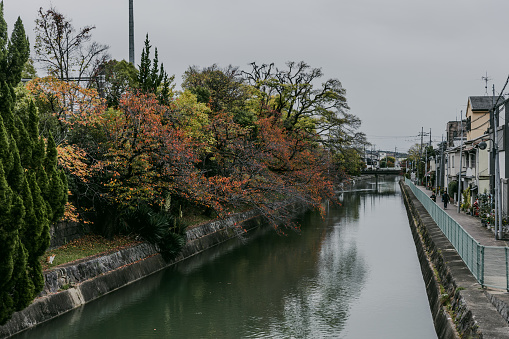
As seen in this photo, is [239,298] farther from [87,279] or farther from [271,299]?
[87,279]

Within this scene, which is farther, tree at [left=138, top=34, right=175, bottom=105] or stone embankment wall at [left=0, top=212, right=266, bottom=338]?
tree at [left=138, top=34, right=175, bottom=105]

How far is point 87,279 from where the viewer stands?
1830 centimetres

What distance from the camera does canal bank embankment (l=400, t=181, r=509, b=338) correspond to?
11047mm

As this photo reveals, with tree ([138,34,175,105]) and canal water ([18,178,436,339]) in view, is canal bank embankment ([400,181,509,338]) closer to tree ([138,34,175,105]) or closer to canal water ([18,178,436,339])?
canal water ([18,178,436,339])

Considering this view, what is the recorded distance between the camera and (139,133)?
69.7ft

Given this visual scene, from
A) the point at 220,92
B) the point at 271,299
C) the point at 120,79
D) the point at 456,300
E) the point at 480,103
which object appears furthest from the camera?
the point at 480,103

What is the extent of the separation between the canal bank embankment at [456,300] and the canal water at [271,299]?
837mm

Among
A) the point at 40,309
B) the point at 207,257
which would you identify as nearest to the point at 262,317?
the point at 40,309

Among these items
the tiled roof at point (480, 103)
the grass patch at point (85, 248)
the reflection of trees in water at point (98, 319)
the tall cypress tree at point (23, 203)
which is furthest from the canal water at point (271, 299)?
the tiled roof at point (480, 103)

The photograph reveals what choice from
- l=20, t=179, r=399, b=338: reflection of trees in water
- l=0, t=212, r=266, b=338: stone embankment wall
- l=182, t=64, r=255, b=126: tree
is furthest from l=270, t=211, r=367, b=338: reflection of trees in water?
l=182, t=64, r=255, b=126: tree

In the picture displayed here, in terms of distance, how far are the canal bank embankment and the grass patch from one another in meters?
12.0

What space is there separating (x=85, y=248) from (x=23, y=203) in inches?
347

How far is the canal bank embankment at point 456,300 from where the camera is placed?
11.0 m

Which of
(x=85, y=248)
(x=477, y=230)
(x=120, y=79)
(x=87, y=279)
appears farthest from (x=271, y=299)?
(x=120, y=79)
